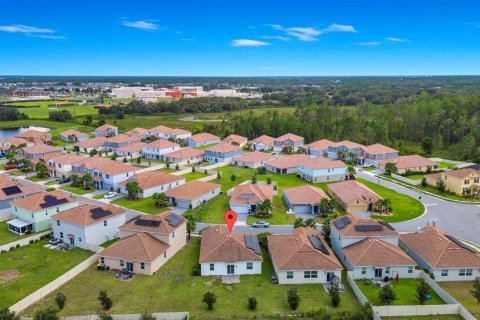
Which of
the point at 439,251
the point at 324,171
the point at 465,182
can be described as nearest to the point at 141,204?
the point at 324,171

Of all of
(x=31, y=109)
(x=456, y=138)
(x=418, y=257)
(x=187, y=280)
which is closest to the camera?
(x=187, y=280)

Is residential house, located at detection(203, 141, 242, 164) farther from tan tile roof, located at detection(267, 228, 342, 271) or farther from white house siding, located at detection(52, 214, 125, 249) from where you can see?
tan tile roof, located at detection(267, 228, 342, 271)

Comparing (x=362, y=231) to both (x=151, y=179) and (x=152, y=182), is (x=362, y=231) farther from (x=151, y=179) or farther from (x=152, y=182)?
(x=151, y=179)

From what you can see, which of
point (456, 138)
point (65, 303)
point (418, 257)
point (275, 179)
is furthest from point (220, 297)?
point (456, 138)

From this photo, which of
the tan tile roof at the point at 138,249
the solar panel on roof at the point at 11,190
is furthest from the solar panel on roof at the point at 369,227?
the solar panel on roof at the point at 11,190

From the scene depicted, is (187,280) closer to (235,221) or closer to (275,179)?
(235,221)

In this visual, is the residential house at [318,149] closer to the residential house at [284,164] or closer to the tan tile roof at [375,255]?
the residential house at [284,164]
